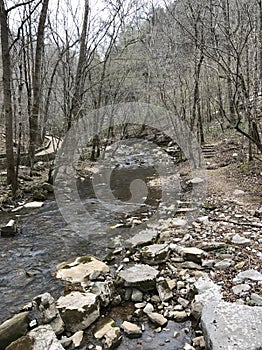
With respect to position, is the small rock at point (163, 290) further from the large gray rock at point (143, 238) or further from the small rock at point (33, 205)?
the small rock at point (33, 205)

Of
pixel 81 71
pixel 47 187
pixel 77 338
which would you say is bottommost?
pixel 77 338

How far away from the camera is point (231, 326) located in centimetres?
231

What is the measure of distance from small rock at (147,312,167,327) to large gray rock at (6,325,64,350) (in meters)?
0.84

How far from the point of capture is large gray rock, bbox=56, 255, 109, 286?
3.50m

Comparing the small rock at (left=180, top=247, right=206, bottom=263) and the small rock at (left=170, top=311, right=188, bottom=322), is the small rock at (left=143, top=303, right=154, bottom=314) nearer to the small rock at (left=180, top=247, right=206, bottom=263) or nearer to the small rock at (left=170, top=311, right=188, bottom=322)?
the small rock at (left=170, top=311, right=188, bottom=322)

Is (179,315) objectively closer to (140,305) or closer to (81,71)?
(140,305)

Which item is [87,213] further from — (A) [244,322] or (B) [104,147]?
(B) [104,147]

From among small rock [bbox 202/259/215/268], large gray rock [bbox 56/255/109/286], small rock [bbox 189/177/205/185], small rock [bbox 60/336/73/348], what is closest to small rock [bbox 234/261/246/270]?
small rock [bbox 202/259/215/268]

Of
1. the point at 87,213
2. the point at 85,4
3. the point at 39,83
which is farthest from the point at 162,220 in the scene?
the point at 85,4

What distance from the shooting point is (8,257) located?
13.6 ft

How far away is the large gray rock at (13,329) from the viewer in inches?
99.7

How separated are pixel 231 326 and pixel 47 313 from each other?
150 cm

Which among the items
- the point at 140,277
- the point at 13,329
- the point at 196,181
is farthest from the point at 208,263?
the point at 196,181

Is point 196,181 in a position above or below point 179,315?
above
